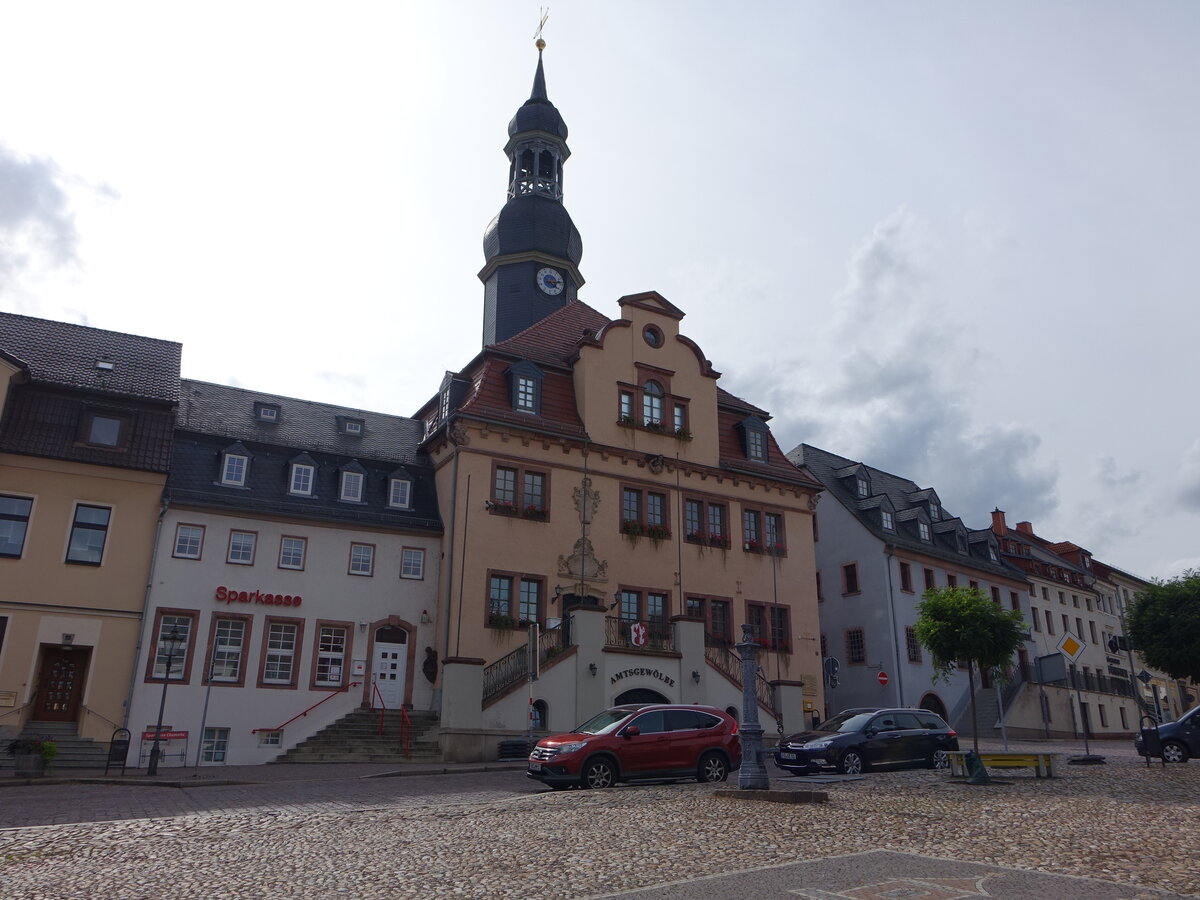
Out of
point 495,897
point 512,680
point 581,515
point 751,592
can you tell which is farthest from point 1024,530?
point 495,897

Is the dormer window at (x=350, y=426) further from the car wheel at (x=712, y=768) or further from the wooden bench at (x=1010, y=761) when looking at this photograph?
the wooden bench at (x=1010, y=761)

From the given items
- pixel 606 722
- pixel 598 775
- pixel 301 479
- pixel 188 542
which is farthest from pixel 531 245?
pixel 598 775

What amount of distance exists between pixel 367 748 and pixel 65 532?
32.4ft

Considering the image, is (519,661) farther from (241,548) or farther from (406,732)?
(241,548)

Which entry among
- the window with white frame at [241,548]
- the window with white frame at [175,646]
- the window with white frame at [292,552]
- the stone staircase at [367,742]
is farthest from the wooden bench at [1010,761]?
the window with white frame at [175,646]

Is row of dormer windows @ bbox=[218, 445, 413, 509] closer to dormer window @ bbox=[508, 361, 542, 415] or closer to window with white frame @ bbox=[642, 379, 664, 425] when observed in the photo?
dormer window @ bbox=[508, 361, 542, 415]

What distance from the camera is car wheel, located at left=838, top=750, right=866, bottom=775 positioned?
2067cm

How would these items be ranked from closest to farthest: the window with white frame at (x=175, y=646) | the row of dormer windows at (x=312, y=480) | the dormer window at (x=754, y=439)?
the window with white frame at (x=175, y=646)
the row of dormer windows at (x=312, y=480)
the dormer window at (x=754, y=439)

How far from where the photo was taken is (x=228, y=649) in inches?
1045

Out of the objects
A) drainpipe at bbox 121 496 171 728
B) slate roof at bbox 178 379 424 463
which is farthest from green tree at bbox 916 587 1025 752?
drainpipe at bbox 121 496 171 728

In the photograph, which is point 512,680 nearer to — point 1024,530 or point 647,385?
point 647,385

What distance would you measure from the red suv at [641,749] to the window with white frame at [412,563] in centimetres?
1198

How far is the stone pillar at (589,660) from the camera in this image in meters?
26.7

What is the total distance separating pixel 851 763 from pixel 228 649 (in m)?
16.8
